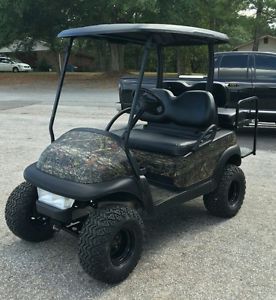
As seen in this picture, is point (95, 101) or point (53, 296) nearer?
point (53, 296)

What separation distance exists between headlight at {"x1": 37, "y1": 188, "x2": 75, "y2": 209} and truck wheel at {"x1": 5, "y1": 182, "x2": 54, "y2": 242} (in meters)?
0.23

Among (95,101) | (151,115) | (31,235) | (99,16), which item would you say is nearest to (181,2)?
(99,16)

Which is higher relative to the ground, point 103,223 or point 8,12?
point 8,12

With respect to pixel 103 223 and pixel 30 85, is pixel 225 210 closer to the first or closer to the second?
pixel 103 223

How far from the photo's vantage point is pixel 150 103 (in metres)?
3.88

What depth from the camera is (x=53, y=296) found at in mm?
2900

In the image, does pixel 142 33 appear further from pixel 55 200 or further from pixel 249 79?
pixel 249 79

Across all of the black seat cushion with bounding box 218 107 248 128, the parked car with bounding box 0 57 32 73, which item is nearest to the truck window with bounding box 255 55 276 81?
the black seat cushion with bounding box 218 107 248 128

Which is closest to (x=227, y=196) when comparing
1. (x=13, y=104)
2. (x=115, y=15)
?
(x=13, y=104)

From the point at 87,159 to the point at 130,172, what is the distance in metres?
0.34

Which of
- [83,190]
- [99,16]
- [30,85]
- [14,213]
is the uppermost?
[99,16]

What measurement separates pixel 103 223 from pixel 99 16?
63.6 ft

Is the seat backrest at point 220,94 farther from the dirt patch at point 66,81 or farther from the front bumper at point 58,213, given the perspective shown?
the dirt patch at point 66,81

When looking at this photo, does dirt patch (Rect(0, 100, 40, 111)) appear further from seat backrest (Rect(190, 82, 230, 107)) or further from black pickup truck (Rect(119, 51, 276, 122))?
seat backrest (Rect(190, 82, 230, 107))
